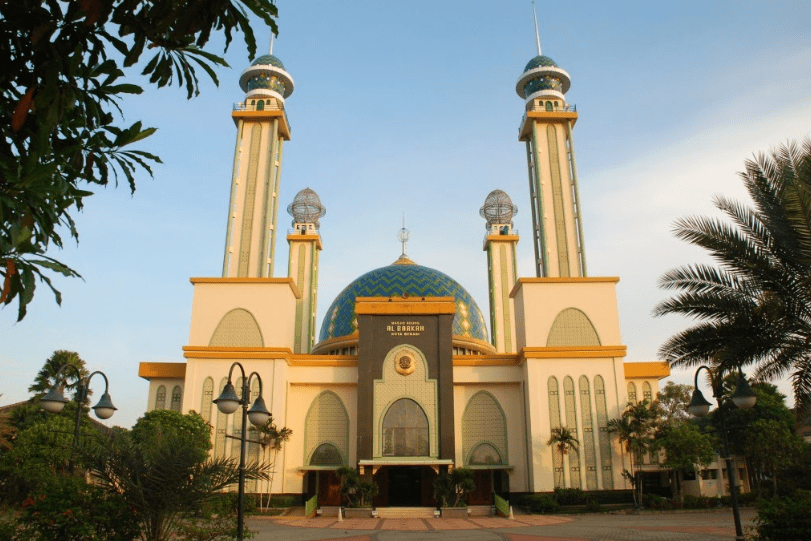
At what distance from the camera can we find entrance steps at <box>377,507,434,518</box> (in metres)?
24.3

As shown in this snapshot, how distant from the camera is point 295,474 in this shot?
87.3ft

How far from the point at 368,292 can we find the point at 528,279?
30.7 ft

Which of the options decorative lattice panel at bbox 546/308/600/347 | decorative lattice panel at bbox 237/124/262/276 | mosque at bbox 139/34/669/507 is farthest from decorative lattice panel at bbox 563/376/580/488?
decorative lattice panel at bbox 237/124/262/276

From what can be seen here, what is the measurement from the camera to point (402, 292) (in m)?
34.2

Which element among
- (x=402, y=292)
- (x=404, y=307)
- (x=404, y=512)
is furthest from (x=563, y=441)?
(x=402, y=292)

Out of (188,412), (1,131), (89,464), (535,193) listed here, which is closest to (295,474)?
(188,412)

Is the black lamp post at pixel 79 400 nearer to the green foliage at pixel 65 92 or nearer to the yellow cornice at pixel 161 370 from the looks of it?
the green foliage at pixel 65 92

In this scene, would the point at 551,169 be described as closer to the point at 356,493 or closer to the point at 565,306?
the point at 565,306

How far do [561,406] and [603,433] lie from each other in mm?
1872

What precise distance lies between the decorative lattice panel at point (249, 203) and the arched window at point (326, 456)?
26.5 ft

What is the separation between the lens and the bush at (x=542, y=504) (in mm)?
23812

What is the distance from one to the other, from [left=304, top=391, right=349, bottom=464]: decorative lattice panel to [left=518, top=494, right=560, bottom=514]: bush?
7430 millimetres

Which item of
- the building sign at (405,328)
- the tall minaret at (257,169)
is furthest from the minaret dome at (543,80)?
the building sign at (405,328)

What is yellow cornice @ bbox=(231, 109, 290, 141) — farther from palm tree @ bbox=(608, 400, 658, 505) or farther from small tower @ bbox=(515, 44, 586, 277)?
palm tree @ bbox=(608, 400, 658, 505)
